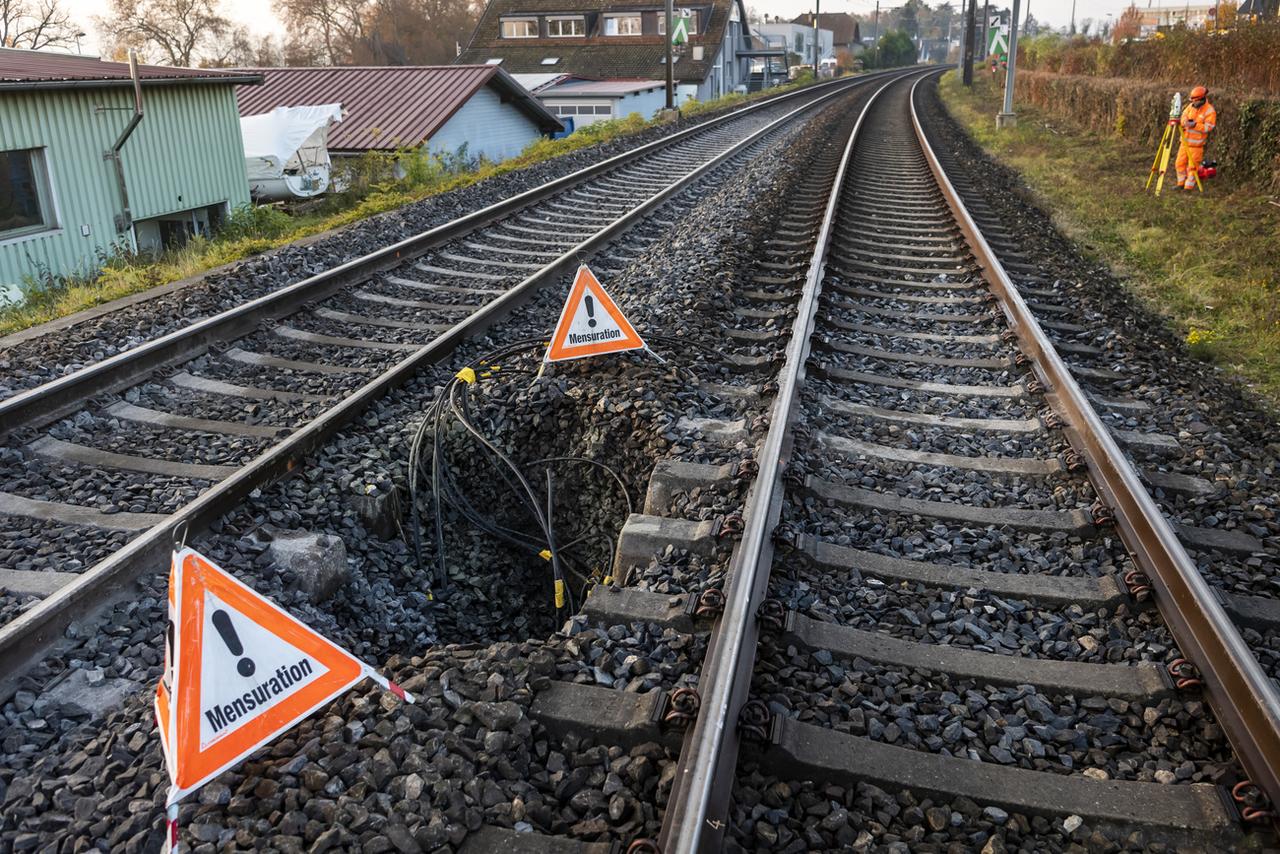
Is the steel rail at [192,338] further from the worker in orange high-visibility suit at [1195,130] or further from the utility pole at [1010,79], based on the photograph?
the utility pole at [1010,79]

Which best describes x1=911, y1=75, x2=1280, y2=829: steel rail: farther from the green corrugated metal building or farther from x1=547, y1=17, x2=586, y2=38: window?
x1=547, y1=17, x2=586, y2=38: window

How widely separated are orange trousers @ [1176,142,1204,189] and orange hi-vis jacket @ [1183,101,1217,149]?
91 millimetres

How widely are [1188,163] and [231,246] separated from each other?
1308 cm

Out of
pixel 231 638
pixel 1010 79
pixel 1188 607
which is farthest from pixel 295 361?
pixel 1010 79

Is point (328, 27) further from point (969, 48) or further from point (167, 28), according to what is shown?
point (969, 48)

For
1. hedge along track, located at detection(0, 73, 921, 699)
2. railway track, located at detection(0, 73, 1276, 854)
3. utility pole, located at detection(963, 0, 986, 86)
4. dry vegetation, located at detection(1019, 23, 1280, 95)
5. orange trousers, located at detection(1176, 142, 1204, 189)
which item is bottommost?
railway track, located at detection(0, 73, 1276, 854)

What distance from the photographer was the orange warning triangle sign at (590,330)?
5586 mm

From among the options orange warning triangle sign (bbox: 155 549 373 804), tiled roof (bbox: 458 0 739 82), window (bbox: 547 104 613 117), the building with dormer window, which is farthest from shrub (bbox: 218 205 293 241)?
tiled roof (bbox: 458 0 739 82)

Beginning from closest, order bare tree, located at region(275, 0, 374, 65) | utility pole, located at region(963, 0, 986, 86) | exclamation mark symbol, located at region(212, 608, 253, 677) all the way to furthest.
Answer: exclamation mark symbol, located at region(212, 608, 253, 677), utility pole, located at region(963, 0, 986, 86), bare tree, located at region(275, 0, 374, 65)

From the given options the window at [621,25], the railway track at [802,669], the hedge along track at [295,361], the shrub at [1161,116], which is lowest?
the railway track at [802,669]

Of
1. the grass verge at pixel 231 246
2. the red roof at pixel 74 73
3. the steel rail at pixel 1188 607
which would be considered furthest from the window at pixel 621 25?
the steel rail at pixel 1188 607

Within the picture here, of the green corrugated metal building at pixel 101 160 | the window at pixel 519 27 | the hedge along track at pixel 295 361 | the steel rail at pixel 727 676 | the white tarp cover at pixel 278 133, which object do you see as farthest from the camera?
the window at pixel 519 27

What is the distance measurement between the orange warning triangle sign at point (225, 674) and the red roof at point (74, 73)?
12448 mm

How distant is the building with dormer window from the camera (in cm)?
5497
